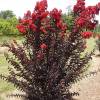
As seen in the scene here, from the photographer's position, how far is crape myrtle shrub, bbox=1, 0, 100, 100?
27.5 feet

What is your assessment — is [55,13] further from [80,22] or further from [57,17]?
[80,22]

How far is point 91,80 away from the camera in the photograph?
14727 millimetres

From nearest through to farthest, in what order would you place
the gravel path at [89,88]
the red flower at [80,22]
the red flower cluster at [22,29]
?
the red flower at [80,22], the red flower cluster at [22,29], the gravel path at [89,88]

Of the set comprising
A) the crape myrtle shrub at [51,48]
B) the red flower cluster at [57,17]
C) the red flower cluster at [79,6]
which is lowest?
the crape myrtle shrub at [51,48]

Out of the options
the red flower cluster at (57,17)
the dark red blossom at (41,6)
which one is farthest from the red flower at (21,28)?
the red flower cluster at (57,17)

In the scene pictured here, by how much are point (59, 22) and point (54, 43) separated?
22.1 inches

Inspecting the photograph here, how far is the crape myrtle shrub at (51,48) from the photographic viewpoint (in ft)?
27.5

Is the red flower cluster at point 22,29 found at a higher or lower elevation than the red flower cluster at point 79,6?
lower

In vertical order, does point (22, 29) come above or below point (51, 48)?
Result: above

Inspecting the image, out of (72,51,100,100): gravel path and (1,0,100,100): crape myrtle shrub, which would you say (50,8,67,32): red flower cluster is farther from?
(72,51,100,100): gravel path

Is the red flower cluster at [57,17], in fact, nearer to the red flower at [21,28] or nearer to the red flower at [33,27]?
the red flower at [33,27]

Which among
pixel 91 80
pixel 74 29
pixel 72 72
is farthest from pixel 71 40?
pixel 91 80

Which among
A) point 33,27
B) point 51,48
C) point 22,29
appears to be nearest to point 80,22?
point 51,48

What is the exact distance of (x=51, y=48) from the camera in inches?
328
